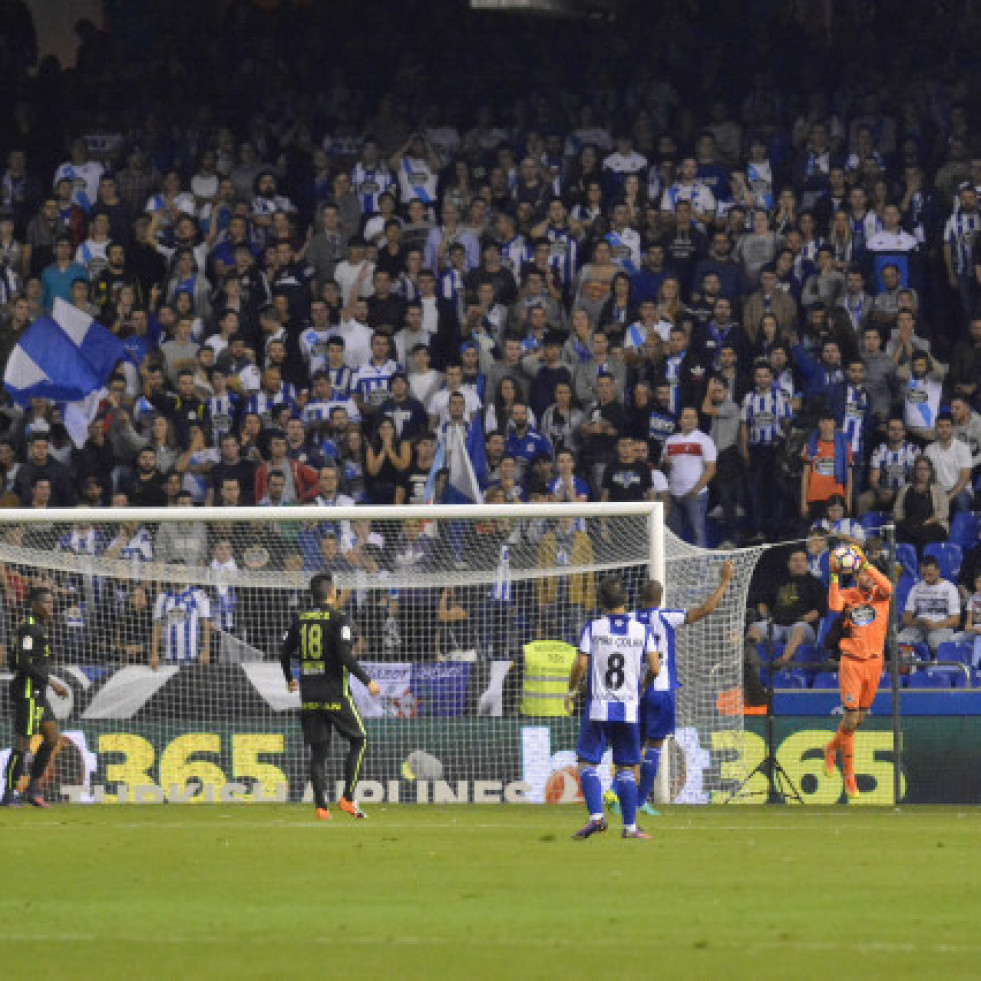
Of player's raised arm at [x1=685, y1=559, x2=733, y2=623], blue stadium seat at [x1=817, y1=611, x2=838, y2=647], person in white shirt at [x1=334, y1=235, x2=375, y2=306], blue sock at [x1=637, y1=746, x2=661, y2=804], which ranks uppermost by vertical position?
person in white shirt at [x1=334, y1=235, x2=375, y2=306]

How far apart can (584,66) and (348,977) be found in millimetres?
21330

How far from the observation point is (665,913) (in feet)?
35.0

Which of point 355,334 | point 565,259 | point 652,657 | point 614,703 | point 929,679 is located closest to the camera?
point 614,703

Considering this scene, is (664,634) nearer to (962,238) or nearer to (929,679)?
(929,679)

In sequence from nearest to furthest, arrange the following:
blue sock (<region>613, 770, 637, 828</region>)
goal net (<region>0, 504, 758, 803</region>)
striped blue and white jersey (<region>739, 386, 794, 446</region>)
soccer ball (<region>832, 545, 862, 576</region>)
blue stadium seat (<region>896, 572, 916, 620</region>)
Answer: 1. blue sock (<region>613, 770, 637, 828</region>)
2. soccer ball (<region>832, 545, 862, 576</region>)
3. goal net (<region>0, 504, 758, 803</region>)
4. blue stadium seat (<region>896, 572, 916, 620</region>)
5. striped blue and white jersey (<region>739, 386, 794, 446</region>)

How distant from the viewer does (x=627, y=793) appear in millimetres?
15000

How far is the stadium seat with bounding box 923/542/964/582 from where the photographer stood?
22.4 metres

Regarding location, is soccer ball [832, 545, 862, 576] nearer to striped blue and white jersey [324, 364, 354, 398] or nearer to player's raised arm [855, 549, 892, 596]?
player's raised arm [855, 549, 892, 596]

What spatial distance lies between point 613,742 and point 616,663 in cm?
54

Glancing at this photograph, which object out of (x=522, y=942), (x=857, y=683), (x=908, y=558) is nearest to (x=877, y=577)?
(x=857, y=683)

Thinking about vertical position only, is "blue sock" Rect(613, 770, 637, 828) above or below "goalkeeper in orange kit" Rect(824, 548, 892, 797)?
below

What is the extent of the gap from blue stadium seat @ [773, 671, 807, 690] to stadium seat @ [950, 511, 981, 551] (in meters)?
2.23

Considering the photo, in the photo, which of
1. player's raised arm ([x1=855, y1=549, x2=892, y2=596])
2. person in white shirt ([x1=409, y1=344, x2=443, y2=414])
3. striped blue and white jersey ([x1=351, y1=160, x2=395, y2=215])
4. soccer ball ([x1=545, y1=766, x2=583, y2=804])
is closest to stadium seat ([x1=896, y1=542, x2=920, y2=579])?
player's raised arm ([x1=855, y1=549, x2=892, y2=596])

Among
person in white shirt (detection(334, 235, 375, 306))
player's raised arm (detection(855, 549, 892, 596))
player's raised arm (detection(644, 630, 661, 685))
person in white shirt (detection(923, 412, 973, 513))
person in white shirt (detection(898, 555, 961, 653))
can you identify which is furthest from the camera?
person in white shirt (detection(334, 235, 375, 306))
